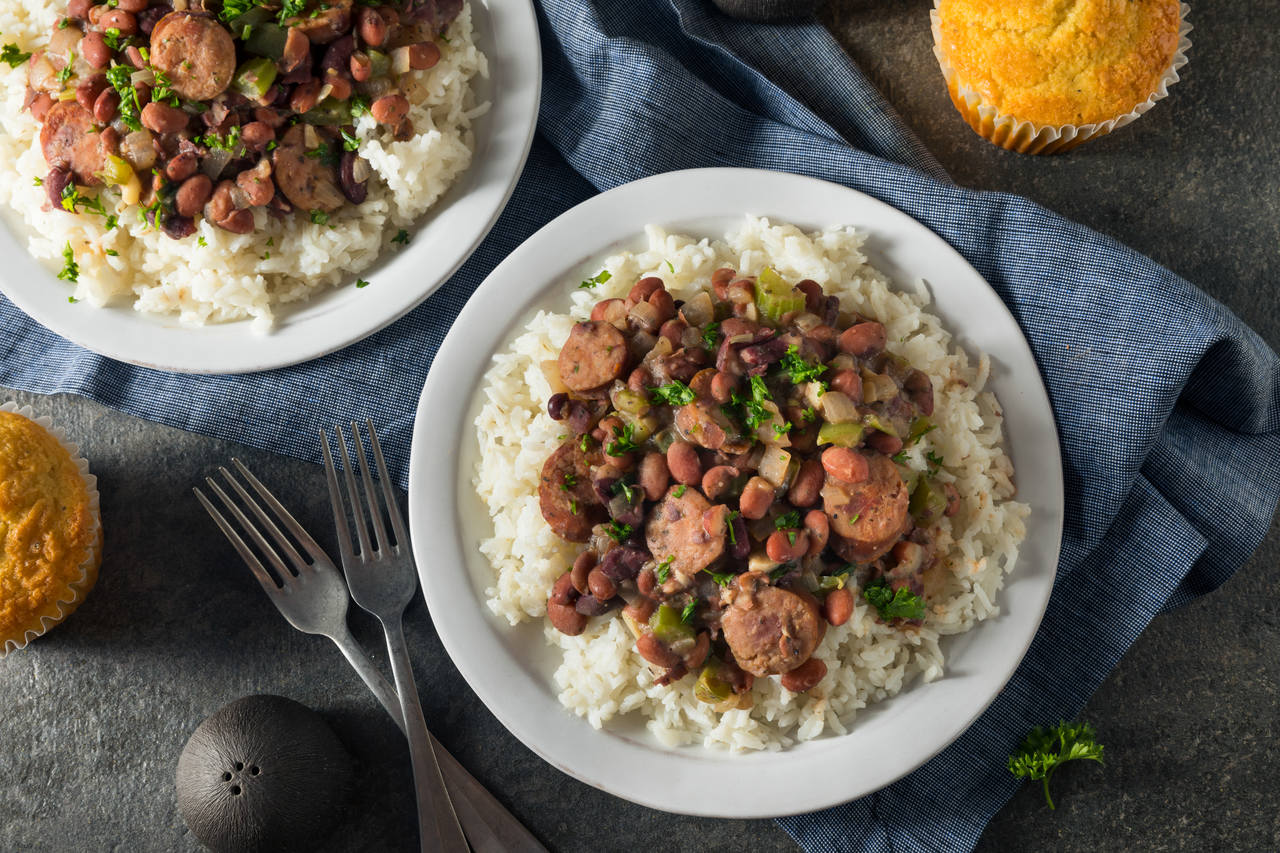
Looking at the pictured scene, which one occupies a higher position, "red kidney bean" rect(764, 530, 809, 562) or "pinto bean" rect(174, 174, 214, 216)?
"pinto bean" rect(174, 174, 214, 216)

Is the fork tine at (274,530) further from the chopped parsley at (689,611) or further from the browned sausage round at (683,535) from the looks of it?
the chopped parsley at (689,611)

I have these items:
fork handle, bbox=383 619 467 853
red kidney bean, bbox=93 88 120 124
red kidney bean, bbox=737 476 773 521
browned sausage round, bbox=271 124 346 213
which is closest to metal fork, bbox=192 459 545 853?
fork handle, bbox=383 619 467 853

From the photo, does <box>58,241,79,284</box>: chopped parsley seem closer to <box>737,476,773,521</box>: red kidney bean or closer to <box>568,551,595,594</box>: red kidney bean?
<box>568,551,595,594</box>: red kidney bean

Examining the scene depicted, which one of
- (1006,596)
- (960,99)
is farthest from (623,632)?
(960,99)

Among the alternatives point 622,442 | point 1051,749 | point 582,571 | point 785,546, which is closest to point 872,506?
point 785,546

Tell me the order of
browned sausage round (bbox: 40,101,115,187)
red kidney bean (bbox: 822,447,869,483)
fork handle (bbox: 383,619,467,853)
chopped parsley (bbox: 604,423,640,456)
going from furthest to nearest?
fork handle (bbox: 383,619,467,853), browned sausage round (bbox: 40,101,115,187), chopped parsley (bbox: 604,423,640,456), red kidney bean (bbox: 822,447,869,483)

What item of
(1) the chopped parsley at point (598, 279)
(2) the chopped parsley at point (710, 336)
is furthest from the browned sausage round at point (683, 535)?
(1) the chopped parsley at point (598, 279)

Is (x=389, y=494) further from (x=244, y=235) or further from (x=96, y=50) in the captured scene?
(x=96, y=50)
